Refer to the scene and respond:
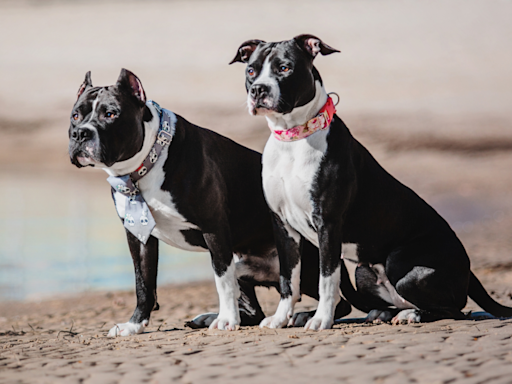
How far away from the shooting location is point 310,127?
14.5 ft

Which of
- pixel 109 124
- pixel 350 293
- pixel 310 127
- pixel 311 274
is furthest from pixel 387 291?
pixel 109 124

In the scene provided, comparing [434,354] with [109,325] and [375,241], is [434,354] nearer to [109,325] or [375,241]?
[375,241]

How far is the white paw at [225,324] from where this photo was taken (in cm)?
456

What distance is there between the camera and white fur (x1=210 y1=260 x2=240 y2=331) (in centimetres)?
459

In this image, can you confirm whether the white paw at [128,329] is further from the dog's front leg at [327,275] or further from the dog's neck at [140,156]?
the dog's front leg at [327,275]

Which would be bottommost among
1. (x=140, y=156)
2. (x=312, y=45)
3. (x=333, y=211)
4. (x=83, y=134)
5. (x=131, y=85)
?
(x=333, y=211)

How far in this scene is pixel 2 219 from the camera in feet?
46.1

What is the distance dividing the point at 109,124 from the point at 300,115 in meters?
1.16

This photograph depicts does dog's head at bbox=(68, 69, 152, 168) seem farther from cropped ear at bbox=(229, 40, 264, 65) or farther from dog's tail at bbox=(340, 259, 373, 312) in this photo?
dog's tail at bbox=(340, 259, 373, 312)

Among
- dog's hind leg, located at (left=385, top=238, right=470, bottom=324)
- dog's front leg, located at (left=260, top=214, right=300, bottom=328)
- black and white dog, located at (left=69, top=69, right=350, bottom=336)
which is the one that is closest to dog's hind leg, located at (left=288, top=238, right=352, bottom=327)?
black and white dog, located at (left=69, top=69, right=350, bottom=336)

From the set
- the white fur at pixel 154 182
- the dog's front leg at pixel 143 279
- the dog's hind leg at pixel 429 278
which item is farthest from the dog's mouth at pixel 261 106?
the dog's hind leg at pixel 429 278

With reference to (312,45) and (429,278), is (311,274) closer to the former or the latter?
(429,278)

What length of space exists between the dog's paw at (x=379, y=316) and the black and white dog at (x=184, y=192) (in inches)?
8.4

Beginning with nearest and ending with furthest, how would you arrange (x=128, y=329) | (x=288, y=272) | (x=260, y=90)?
(x=260, y=90) < (x=288, y=272) < (x=128, y=329)
